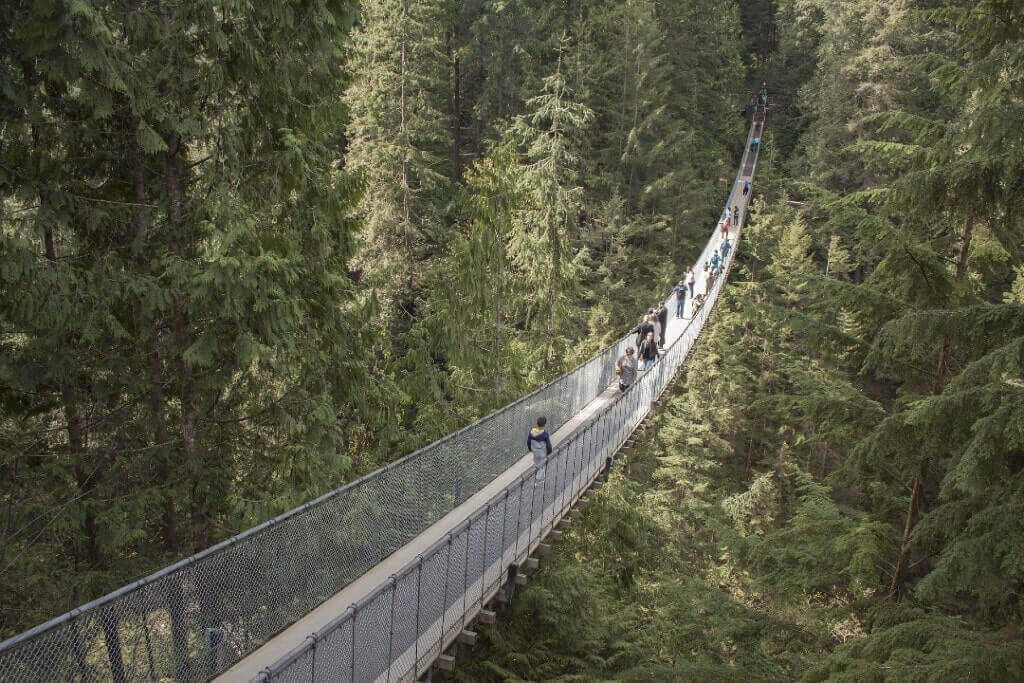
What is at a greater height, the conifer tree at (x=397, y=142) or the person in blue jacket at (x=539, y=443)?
the conifer tree at (x=397, y=142)

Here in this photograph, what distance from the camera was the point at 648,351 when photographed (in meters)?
12.9

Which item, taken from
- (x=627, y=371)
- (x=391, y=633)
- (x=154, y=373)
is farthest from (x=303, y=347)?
(x=627, y=371)

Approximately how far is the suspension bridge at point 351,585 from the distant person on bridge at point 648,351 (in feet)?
11.2

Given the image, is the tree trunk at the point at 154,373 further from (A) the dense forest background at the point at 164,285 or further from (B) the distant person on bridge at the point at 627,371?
(B) the distant person on bridge at the point at 627,371

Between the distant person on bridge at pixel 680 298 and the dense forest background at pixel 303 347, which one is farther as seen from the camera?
the distant person on bridge at pixel 680 298

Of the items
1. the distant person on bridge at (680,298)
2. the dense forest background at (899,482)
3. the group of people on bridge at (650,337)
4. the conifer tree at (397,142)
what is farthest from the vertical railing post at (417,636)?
the distant person on bridge at (680,298)

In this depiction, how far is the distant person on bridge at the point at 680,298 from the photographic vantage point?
17453 mm

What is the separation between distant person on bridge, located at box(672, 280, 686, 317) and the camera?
1745cm

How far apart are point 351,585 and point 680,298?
41.7ft

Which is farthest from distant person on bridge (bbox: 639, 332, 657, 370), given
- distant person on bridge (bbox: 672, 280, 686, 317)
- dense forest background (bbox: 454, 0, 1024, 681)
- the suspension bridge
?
distant person on bridge (bbox: 672, 280, 686, 317)

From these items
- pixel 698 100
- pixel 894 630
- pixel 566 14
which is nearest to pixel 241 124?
pixel 894 630

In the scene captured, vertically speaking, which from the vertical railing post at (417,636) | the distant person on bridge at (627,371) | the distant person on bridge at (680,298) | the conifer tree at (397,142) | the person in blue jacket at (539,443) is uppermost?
the conifer tree at (397,142)

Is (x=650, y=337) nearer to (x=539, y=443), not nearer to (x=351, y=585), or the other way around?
(x=539, y=443)

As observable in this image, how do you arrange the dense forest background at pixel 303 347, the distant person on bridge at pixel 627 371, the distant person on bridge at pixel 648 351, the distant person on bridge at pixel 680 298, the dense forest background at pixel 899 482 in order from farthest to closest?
the distant person on bridge at pixel 680 298, the distant person on bridge at pixel 648 351, the distant person on bridge at pixel 627 371, the dense forest background at pixel 303 347, the dense forest background at pixel 899 482
